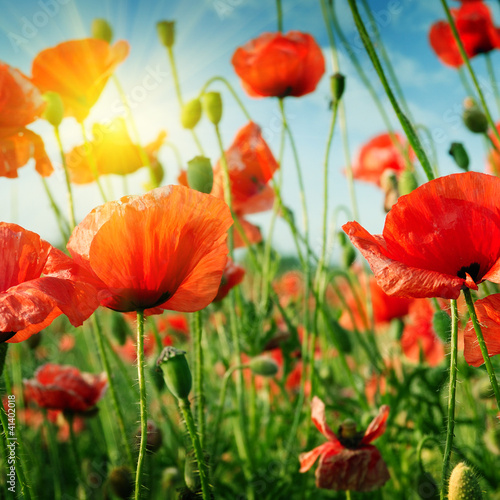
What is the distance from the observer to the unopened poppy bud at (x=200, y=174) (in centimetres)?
84

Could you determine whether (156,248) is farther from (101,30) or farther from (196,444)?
(101,30)

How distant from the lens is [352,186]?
1.36 m

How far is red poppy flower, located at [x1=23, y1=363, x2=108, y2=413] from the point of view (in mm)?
1217

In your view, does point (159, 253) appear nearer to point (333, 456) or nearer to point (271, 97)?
Result: point (333, 456)

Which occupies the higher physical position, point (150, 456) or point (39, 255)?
point (39, 255)

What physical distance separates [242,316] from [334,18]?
2.44 ft

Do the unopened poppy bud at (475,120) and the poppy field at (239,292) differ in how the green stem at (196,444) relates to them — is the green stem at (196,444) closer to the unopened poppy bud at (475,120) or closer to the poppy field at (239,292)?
the poppy field at (239,292)

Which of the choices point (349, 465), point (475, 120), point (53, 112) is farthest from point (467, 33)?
point (349, 465)

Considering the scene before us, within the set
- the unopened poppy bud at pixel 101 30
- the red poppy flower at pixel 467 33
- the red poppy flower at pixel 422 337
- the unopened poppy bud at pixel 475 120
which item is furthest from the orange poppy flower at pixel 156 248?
the red poppy flower at pixel 467 33

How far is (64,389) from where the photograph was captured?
123 centimetres

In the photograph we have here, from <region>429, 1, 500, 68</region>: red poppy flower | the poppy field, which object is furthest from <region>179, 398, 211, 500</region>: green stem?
<region>429, 1, 500, 68</region>: red poppy flower

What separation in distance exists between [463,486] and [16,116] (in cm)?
85

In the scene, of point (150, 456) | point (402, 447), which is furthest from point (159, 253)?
point (402, 447)

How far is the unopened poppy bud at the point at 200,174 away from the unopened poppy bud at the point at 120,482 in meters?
0.51
